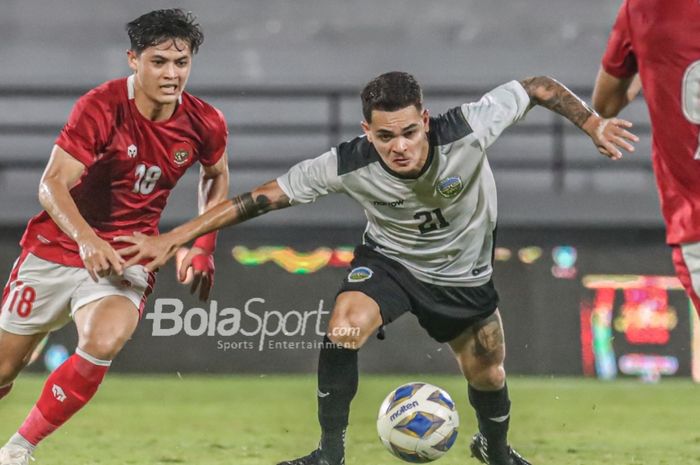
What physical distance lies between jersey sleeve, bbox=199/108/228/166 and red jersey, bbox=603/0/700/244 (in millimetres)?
2467

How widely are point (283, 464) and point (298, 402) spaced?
4.28 meters

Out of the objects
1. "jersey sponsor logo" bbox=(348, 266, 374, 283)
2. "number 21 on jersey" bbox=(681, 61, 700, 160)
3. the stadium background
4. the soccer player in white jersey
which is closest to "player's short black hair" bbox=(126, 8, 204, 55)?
the soccer player in white jersey

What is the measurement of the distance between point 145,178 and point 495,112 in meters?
1.63

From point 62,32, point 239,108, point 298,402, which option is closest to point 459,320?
point 298,402

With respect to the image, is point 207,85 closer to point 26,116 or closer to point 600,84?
point 26,116

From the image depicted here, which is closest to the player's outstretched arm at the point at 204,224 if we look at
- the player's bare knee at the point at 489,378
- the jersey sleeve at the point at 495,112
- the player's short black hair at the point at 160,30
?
the player's short black hair at the point at 160,30

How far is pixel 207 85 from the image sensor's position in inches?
656

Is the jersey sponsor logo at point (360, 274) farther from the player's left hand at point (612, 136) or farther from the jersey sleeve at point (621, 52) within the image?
the jersey sleeve at point (621, 52)

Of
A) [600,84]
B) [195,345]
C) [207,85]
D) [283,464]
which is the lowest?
[195,345]

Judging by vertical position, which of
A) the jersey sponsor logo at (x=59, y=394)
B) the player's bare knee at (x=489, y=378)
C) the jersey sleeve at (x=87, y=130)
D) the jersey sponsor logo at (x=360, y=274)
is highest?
the jersey sleeve at (x=87, y=130)

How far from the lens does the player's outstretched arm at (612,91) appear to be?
4023 mm

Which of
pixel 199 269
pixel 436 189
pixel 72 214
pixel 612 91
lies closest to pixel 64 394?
pixel 72 214

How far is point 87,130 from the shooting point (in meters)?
5.30

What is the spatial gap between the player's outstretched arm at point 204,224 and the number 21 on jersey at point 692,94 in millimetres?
2070
